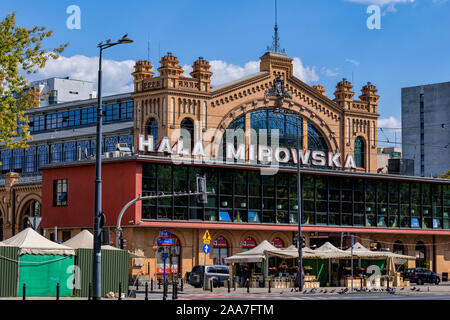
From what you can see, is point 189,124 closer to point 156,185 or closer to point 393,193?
point 156,185

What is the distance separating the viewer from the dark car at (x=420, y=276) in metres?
69.3

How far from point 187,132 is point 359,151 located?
21391 mm

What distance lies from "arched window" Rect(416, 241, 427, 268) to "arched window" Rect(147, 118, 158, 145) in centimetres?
2770

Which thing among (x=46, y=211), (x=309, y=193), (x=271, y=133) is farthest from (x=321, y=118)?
(x=46, y=211)

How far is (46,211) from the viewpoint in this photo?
6881 cm

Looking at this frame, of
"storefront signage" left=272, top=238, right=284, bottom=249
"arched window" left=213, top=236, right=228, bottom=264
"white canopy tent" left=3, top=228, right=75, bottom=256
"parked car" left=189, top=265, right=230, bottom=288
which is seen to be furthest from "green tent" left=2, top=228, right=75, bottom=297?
"storefront signage" left=272, top=238, right=284, bottom=249

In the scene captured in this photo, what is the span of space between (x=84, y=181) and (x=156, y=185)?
6479 millimetres

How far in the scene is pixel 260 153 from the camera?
72125 mm

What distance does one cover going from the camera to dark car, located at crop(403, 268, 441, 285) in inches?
2729

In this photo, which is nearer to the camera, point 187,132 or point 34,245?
point 34,245

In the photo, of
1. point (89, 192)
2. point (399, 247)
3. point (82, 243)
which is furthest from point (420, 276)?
point (82, 243)

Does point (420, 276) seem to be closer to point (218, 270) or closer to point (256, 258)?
point (256, 258)

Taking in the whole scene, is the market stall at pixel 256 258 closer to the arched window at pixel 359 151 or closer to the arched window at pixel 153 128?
the arched window at pixel 153 128

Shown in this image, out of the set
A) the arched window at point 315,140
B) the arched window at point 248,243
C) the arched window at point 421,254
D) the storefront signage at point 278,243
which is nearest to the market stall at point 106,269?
the arched window at point 248,243
